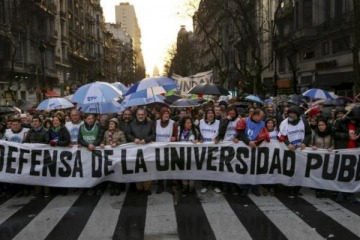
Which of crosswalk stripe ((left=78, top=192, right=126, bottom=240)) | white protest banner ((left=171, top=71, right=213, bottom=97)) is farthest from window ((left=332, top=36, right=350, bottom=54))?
crosswalk stripe ((left=78, top=192, right=126, bottom=240))

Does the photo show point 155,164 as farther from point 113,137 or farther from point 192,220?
point 192,220

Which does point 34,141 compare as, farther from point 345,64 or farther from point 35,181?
point 345,64

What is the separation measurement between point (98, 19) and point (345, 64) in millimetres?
66959

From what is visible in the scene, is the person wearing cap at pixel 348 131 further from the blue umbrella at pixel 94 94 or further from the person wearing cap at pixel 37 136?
the person wearing cap at pixel 37 136

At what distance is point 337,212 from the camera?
23.2 feet

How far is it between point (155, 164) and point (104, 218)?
6.28 feet

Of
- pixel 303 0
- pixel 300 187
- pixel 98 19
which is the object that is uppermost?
pixel 98 19

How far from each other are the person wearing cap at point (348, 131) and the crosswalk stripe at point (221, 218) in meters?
2.33

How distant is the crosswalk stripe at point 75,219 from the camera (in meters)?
6.09

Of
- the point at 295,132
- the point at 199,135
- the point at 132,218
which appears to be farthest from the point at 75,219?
the point at 295,132

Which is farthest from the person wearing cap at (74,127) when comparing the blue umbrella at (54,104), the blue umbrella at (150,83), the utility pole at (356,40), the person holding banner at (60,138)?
the utility pole at (356,40)

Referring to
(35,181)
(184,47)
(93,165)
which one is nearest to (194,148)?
(93,165)

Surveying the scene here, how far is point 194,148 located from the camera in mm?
8500

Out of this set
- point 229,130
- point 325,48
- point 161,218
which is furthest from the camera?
point 325,48
